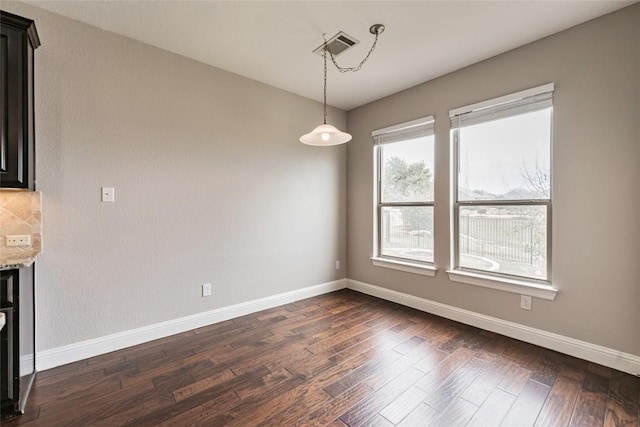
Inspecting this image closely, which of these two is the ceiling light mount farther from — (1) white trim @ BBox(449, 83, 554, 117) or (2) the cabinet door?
(2) the cabinet door

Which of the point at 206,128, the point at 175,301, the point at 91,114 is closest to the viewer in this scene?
the point at 91,114

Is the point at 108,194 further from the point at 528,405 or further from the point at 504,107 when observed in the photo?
the point at 504,107

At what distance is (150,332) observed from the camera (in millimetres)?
2645

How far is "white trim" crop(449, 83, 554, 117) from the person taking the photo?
249cm

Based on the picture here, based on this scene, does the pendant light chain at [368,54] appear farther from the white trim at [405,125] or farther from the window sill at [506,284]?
the window sill at [506,284]

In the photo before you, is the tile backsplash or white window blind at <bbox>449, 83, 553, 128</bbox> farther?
white window blind at <bbox>449, 83, 553, 128</bbox>

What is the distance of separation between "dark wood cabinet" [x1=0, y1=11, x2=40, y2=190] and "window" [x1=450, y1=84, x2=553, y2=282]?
358 centimetres

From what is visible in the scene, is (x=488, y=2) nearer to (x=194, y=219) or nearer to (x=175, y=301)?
(x=194, y=219)

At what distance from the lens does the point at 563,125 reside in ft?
7.94

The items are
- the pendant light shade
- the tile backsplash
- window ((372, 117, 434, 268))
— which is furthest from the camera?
window ((372, 117, 434, 268))

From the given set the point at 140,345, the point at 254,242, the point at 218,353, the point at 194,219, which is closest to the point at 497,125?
the point at 254,242

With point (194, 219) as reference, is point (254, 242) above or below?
below

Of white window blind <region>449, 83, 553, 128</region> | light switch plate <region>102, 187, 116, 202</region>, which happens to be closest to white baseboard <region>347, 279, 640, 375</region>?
white window blind <region>449, 83, 553, 128</region>

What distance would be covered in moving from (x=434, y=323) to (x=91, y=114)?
3758 mm
